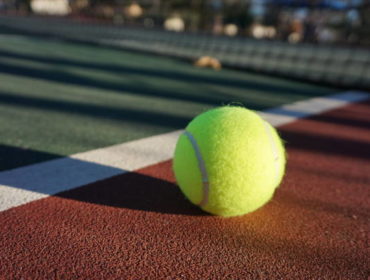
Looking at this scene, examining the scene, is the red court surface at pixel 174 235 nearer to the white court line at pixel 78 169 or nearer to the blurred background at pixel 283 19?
the white court line at pixel 78 169

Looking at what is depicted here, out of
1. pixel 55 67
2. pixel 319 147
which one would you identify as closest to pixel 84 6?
pixel 55 67

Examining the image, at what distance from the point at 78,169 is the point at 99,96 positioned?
3134mm

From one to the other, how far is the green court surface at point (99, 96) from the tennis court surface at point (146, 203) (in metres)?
0.03

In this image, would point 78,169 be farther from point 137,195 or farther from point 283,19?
point 283,19

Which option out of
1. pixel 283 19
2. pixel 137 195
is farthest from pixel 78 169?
pixel 283 19

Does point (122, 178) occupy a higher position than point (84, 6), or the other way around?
point (84, 6)

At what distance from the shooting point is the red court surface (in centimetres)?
187

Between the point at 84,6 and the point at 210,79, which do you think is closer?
the point at 210,79

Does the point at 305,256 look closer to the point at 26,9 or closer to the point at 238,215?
the point at 238,215

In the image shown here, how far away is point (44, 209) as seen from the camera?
233 centimetres

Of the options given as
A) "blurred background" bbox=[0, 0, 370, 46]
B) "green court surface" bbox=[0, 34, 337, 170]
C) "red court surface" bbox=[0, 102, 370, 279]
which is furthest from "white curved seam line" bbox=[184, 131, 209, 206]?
"blurred background" bbox=[0, 0, 370, 46]

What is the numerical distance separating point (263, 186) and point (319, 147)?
2.14 metres

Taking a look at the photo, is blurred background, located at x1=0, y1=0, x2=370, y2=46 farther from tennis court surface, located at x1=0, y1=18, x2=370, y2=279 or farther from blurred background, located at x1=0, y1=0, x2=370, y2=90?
tennis court surface, located at x1=0, y1=18, x2=370, y2=279

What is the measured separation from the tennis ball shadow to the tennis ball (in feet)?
0.60
